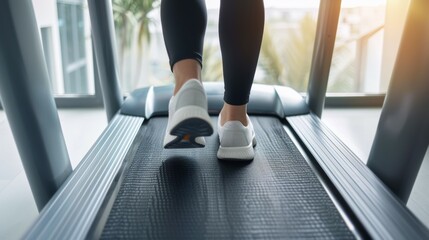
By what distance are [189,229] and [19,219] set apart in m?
0.61

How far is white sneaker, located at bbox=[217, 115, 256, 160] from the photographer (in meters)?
1.17

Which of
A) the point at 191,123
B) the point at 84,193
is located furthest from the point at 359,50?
the point at 84,193

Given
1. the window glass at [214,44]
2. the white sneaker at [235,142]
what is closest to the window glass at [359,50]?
the window glass at [214,44]

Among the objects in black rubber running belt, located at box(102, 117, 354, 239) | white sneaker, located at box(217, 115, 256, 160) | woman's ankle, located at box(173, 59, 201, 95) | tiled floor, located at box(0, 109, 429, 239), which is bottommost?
tiled floor, located at box(0, 109, 429, 239)

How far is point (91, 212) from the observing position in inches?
36.0

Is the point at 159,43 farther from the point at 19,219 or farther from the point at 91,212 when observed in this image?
the point at 91,212

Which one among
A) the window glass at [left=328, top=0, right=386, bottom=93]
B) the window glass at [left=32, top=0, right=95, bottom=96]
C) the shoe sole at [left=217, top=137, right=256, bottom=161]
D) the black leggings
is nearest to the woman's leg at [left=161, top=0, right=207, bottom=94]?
the black leggings

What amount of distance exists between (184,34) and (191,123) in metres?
0.25

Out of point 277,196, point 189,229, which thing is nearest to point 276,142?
point 277,196

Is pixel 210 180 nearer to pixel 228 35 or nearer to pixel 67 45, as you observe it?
pixel 228 35

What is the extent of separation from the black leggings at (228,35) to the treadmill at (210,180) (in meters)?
0.26

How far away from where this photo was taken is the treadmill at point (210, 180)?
87 centimetres

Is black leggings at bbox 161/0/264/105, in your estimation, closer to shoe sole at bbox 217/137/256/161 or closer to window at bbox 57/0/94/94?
shoe sole at bbox 217/137/256/161

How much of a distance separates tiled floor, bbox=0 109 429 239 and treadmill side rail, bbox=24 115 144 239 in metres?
0.23
